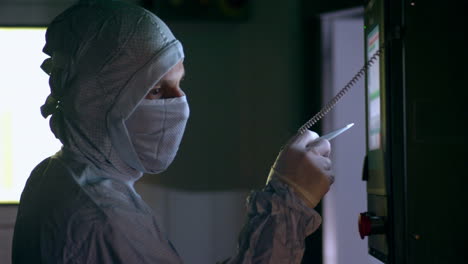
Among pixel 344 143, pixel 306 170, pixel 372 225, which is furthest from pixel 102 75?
pixel 344 143

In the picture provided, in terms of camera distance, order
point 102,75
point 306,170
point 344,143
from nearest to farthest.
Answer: point 306,170 < point 102,75 < point 344,143

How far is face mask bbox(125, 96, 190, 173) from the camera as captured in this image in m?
1.34

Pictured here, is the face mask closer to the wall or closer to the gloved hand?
the gloved hand

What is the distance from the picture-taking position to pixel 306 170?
1187 mm

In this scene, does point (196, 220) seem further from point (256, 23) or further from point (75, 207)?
point (75, 207)

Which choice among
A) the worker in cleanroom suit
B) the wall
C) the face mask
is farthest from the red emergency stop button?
the wall

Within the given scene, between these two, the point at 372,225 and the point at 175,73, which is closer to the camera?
the point at 372,225

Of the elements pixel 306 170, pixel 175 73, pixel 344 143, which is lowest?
pixel 344 143

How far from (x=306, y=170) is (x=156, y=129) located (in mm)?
354

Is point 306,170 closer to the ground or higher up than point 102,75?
closer to the ground

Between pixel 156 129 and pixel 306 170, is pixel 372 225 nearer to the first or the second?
pixel 306 170

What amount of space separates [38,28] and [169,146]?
6.11ft

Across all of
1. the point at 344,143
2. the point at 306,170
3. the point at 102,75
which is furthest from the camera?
the point at 344,143

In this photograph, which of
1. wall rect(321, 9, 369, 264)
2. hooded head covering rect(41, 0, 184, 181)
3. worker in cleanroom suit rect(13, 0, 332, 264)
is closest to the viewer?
worker in cleanroom suit rect(13, 0, 332, 264)
